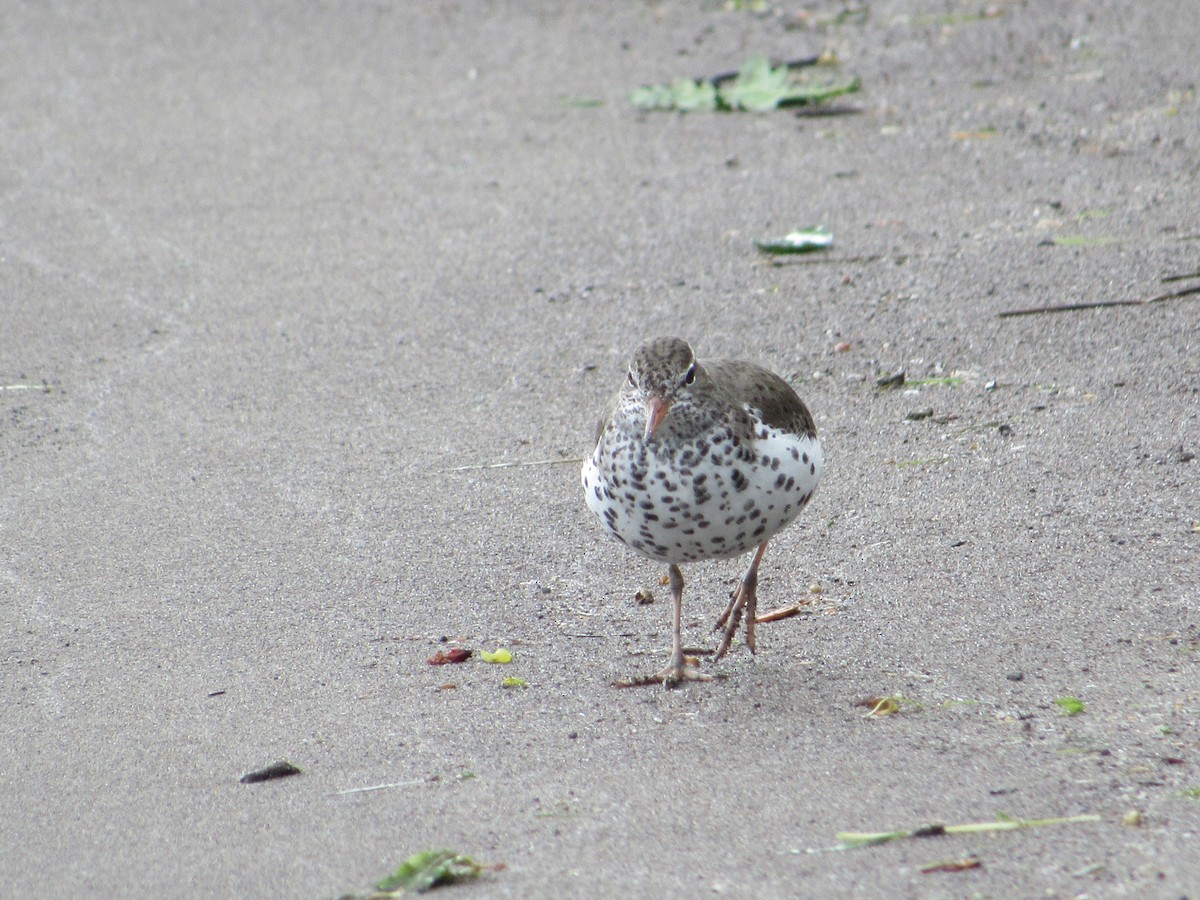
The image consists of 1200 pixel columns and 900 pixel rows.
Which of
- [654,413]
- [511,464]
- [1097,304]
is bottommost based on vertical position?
[511,464]

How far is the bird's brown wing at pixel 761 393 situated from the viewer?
16.9ft

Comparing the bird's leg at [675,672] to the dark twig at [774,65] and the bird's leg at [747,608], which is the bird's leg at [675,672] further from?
the dark twig at [774,65]

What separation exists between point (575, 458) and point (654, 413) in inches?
85.7

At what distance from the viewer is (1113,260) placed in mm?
8297

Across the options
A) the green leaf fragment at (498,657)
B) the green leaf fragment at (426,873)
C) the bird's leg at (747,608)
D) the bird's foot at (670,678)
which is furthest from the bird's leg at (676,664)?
the green leaf fragment at (426,873)

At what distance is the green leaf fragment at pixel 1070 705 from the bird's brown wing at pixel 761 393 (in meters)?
1.26

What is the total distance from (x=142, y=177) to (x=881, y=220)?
209 inches

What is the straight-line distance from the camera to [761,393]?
5270 mm

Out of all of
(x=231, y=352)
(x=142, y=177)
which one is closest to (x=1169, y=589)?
(x=231, y=352)

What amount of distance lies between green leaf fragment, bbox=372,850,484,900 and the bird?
1.37m

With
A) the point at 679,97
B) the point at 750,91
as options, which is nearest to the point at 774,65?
the point at 750,91

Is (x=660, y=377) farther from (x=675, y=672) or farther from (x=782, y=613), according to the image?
(x=782, y=613)

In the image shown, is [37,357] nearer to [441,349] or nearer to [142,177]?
[441,349]

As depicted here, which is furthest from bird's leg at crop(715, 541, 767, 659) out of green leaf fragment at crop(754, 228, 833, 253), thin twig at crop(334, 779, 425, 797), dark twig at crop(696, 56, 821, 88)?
dark twig at crop(696, 56, 821, 88)
